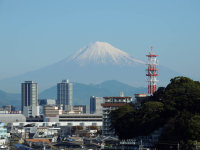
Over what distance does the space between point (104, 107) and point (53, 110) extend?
95769mm

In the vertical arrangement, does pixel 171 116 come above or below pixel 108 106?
below

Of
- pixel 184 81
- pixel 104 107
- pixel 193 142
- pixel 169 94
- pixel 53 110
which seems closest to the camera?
pixel 193 142

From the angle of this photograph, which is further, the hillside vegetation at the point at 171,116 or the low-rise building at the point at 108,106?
the low-rise building at the point at 108,106

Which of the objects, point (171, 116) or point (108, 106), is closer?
point (171, 116)

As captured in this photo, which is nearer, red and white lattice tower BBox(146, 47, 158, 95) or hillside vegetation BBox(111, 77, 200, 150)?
hillside vegetation BBox(111, 77, 200, 150)

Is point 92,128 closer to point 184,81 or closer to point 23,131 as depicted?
point 23,131

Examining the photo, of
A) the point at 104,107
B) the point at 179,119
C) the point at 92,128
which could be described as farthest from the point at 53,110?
the point at 179,119

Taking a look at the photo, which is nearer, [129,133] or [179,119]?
[179,119]

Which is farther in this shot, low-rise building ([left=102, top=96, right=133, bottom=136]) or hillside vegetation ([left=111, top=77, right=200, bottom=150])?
low-rise building ([left=102, top=96, right=133, bottom=136])

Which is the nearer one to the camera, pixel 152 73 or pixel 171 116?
pixel 171 116

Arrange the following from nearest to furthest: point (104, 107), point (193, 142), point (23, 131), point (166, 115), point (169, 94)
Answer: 1. point (193, 142)
2. point (166, 115)
3. point (169, 94)
4. point (104, 107)
5. point (23, 131)

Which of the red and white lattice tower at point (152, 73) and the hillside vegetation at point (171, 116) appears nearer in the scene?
the hillside vegetation at point (171, 116)

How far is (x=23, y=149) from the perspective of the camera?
2685 inches

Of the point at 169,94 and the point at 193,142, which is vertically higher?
the point at 169,94
